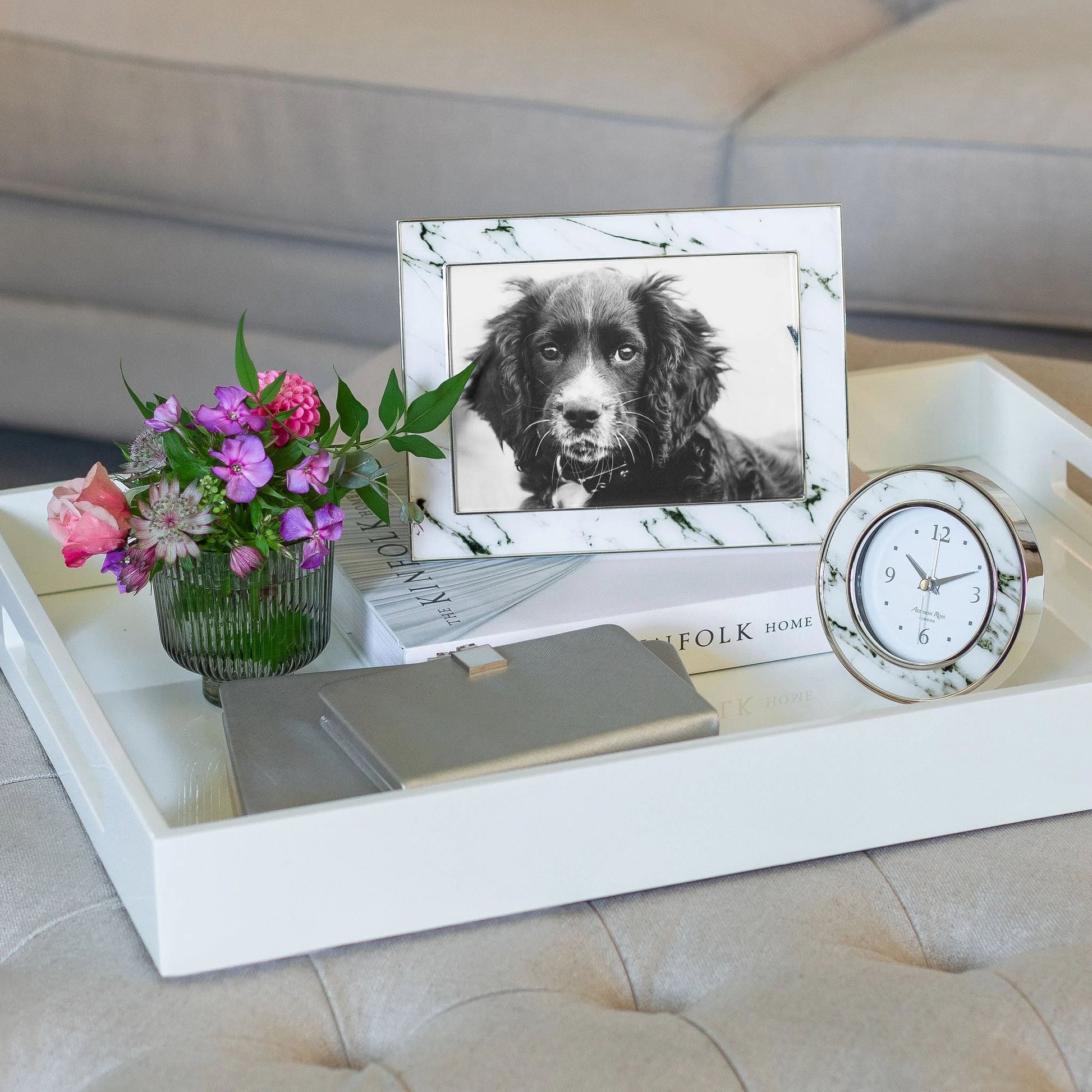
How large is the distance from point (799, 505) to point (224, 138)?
1224mm

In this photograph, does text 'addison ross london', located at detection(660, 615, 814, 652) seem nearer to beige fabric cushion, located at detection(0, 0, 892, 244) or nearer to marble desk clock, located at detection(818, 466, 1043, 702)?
marble desk clock, located at detection(818, 466, 1043, 702)

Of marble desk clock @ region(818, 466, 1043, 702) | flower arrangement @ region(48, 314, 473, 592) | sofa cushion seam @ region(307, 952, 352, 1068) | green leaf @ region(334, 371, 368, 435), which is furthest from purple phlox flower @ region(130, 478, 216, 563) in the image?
marble desk clock @ region(818, 466, 1043, 702)

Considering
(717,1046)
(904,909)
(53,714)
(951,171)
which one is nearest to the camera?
(717,1046)

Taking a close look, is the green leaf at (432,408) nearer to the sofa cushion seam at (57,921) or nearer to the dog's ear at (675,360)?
the dog's ear at (675,360)

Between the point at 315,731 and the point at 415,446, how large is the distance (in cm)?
19

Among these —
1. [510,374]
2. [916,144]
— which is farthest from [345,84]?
[510,374]

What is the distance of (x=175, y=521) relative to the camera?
0.63 meters

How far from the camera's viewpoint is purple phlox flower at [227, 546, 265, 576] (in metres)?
0.63

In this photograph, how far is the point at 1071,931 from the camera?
0.56 m

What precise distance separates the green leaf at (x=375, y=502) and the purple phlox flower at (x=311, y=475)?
67 millimetres

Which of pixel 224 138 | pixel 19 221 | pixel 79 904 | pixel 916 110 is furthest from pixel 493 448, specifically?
pixel 19 221

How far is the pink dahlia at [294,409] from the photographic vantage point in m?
0.66

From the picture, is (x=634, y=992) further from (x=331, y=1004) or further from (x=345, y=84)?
(x=345, y=84)

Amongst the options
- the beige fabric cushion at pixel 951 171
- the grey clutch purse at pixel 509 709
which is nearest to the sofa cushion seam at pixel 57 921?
the grey clutch purse at pixel 509 709
